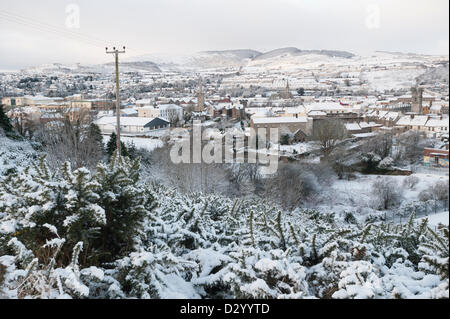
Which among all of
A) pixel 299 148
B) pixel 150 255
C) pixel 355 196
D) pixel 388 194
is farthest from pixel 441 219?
pixel 299 148

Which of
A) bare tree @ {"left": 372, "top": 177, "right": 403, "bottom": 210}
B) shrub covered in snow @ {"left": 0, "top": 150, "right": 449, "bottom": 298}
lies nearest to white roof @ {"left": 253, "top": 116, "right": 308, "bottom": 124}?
bare tree @ {"left": 372, "top": 177, "right": 403, "bottom": 210}

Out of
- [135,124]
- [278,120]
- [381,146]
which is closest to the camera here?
[381,146]

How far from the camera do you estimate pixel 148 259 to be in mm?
2068

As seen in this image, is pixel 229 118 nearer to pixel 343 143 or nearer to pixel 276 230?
pixel 343 143

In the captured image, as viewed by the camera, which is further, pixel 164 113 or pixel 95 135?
pixel 164 113

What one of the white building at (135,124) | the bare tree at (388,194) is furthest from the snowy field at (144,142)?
the bare tree at (388,194)

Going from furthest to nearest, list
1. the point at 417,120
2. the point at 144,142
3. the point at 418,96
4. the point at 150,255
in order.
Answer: the point at 144,142 → the point at 417,120 → the point at 418,96 → the point at 150,255

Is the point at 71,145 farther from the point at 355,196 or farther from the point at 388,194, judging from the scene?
the point at 388,194

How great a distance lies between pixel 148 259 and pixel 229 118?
3688 centimetres

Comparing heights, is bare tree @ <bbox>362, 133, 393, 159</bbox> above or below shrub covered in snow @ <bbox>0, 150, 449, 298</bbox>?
below

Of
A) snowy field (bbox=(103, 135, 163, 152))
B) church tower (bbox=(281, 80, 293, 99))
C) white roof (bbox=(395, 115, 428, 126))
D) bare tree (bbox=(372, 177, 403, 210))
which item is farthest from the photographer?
church tower (bbox=(281, 80, 293, 99))

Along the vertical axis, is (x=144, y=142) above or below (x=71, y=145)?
below

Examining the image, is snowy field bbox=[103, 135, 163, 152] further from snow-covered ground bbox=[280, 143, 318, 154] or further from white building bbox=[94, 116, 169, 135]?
snow-covered ground bbox=[280, 143, 318, 154]
